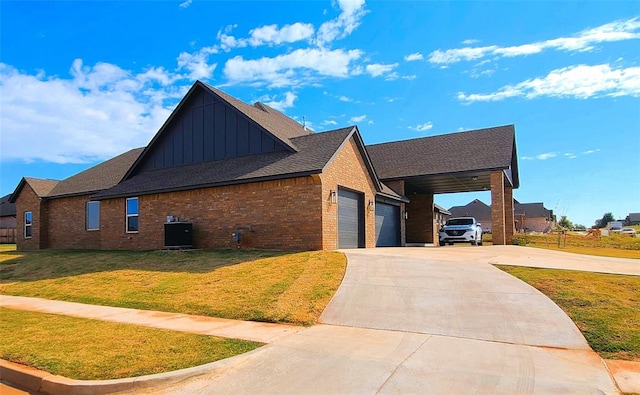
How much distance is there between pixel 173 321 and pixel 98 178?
20658 millimetres

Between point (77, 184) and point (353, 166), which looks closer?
point (353, 166)

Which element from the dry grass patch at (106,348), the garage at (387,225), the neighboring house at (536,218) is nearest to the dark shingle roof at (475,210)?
the neighboring house at (536,218)

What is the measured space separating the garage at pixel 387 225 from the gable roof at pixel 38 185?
20.1 metres

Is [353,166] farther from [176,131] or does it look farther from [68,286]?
[68,286]

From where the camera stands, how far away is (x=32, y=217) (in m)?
26.1

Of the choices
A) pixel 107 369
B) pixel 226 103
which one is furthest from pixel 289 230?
pixel 107 369

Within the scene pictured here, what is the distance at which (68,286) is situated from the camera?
1227 cm

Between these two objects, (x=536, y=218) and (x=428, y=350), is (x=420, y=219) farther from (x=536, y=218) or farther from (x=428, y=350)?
(x=536, y=218)

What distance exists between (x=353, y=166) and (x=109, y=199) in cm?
1258

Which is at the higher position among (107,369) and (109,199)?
(109,199)

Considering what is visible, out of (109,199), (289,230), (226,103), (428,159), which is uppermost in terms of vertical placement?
(226,103)

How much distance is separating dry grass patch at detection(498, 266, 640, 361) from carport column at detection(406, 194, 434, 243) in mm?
18529

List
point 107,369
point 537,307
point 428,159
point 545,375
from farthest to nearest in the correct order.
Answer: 1. point 428,159
2. point 537,307
3. point 107,369
4. point 545,375

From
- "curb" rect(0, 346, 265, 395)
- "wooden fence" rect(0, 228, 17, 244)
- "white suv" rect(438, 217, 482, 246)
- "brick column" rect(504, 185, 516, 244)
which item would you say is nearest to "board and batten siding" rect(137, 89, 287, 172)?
"white suv" rect(438, 217, 482, 246)
